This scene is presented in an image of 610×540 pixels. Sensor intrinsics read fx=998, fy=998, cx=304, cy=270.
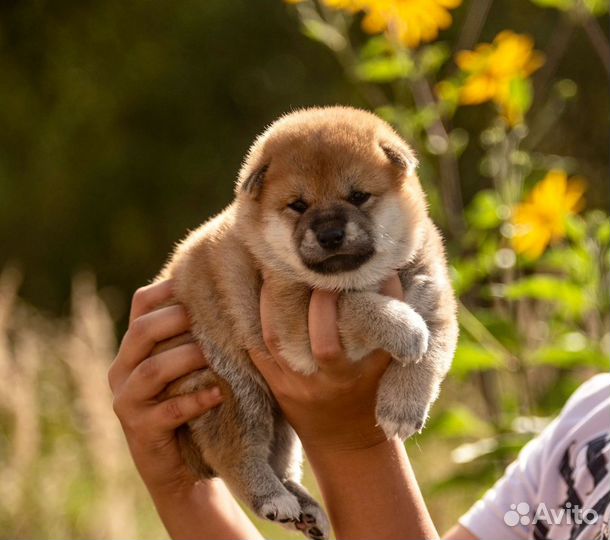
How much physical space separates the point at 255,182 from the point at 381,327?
558 mm

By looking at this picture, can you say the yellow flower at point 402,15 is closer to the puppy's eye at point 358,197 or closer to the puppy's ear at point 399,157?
the puppy's ear at point 399,157

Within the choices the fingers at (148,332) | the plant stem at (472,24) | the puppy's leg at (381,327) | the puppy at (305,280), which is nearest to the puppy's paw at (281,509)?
the puppy at (305,280)

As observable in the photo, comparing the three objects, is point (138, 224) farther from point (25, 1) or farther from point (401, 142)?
point (401, 142)

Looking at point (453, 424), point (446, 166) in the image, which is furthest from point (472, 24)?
point (453, 424)

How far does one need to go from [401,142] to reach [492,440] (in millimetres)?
1349

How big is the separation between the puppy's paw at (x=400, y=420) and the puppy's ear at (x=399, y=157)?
667 mm

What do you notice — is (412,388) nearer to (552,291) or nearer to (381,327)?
(381,327)

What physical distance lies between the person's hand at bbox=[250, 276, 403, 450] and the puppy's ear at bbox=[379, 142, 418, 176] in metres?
0.32

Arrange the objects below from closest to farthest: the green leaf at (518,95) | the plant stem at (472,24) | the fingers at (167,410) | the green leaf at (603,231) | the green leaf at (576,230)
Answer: the fingers at (167,410) < the green leaf at (603,231) < the green leaf at (576,230) < the green leaf at (518,95) < the plant stem at (472,24)

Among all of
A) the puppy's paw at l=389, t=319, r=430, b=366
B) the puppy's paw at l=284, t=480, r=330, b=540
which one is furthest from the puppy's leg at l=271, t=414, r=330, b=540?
the puppy's paw at l=389, t=319, r=430, b=366

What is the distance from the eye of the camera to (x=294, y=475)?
2.90 meters

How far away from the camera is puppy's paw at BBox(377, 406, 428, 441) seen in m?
2.48

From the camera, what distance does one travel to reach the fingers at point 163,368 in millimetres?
2703

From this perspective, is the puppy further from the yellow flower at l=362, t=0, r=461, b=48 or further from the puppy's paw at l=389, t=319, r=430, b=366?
the yellow flower at l=362, t=0, r=461, b=48
